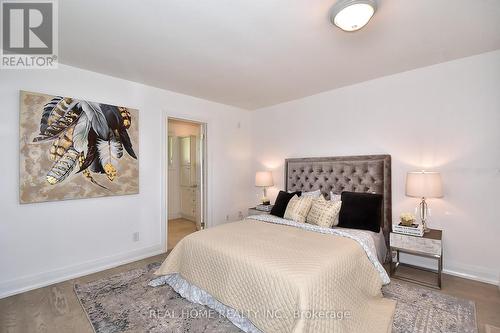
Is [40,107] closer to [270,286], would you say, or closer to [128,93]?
[128,93]

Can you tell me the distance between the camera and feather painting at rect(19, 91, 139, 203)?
2611 mm

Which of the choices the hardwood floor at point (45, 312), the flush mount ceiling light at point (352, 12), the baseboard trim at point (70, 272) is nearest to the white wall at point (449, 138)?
the flush mount ceiling light at point (352, 12)

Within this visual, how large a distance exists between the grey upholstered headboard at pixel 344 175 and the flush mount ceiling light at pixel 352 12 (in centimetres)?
196

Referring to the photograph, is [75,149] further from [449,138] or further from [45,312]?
[449,138]

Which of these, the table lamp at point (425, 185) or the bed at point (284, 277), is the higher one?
the table lamp at point (425, 185)

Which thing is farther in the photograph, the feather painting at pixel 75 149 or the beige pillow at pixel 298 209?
the beige pillow at pixel 298 209

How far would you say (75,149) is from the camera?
9.45 feet

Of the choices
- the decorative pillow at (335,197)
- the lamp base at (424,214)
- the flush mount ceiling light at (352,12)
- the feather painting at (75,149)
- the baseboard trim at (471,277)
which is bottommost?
the baseboard trim at (471,277)

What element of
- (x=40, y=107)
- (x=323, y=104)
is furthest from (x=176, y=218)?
(x=323, y=104)

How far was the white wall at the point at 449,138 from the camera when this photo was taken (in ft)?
8.56

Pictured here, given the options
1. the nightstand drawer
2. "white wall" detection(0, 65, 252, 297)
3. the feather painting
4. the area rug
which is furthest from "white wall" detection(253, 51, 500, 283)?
the feather painting

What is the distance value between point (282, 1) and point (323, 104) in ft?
7.73

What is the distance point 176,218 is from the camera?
610cm

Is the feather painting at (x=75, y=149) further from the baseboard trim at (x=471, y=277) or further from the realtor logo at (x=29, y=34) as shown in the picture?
the baseboard trim at (x=471, y=277)
